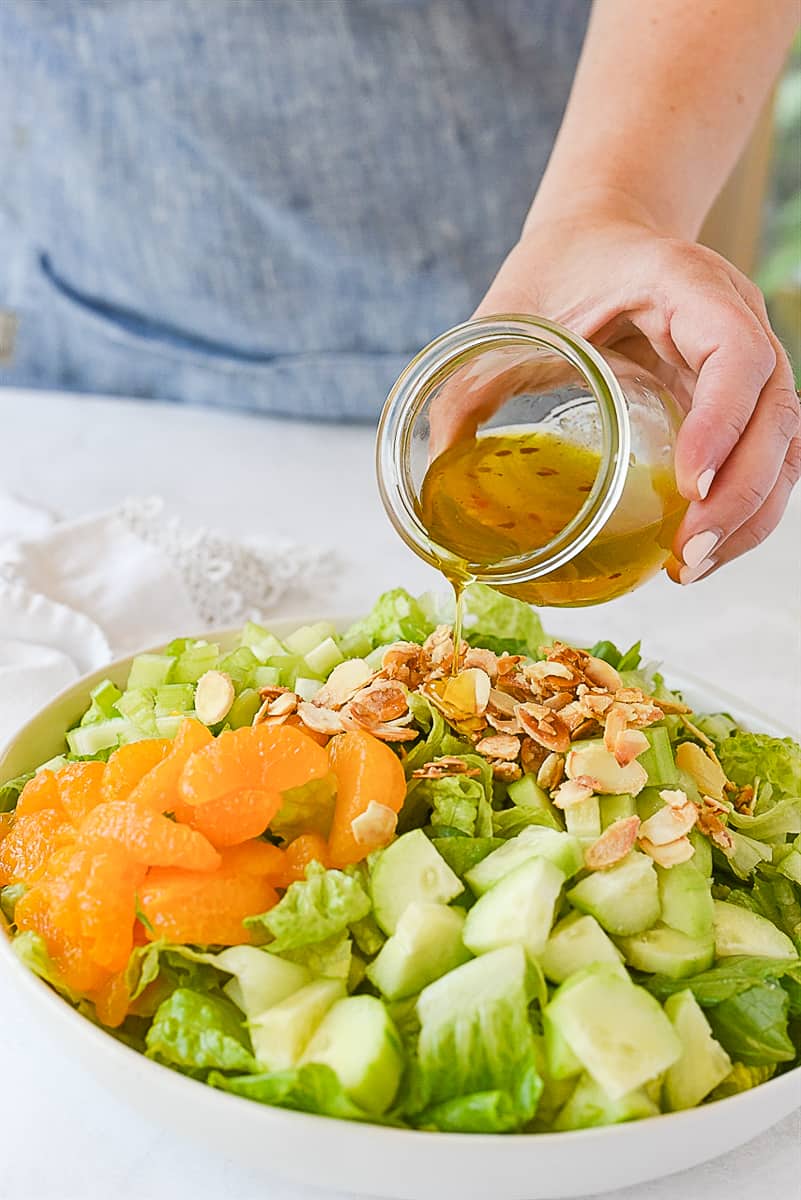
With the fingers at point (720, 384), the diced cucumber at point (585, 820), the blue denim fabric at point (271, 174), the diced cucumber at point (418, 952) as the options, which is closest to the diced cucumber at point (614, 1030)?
the diced cucumber at point (418, 952)

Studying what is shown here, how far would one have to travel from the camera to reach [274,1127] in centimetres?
95

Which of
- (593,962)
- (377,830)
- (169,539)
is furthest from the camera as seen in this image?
(169,539)

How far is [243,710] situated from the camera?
141cm

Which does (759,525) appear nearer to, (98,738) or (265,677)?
(265,677)

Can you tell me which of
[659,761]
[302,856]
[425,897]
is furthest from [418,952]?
[659,761]

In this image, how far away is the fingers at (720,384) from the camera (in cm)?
132

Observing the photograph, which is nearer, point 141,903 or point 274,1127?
point 274,1127

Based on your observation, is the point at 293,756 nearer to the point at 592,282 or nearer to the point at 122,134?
the point at 592,282

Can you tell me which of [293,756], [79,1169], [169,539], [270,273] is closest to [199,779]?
[293,756]

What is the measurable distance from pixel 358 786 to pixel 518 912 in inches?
8.6

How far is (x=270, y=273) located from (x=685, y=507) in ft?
4.65

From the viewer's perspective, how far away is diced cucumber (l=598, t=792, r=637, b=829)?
1.25m

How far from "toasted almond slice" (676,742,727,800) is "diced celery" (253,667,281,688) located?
46 centimetres

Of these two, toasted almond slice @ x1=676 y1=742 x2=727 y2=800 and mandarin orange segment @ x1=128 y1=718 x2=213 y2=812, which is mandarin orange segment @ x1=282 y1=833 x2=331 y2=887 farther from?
toasted almond slice @ x1=676 y1=742 x2=727 y2=800
